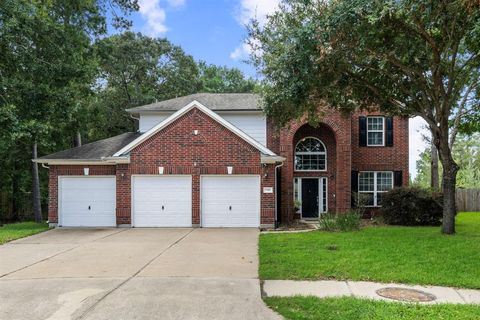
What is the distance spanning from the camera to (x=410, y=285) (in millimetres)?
7082

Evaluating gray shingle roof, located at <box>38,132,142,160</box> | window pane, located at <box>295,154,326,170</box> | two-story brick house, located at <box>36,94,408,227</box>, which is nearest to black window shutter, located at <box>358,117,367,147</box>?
window pane, located at <box>295,154,326,170</box>

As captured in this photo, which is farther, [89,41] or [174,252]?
[89,41]

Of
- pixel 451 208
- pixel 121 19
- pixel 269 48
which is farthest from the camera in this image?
pixel 121 19

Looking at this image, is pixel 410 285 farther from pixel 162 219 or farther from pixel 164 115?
pixel 164 115

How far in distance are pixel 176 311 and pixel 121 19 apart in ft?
52.7

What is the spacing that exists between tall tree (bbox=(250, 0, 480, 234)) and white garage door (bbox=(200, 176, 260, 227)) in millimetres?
3360

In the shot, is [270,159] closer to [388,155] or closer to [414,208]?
[414,208]

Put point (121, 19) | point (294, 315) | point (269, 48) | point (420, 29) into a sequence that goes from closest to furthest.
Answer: point (294, 315), point (420, 29), point (269, 48), point (121, 19)

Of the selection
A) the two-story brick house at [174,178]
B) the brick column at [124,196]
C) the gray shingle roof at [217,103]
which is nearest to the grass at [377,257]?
the two-story brick house at [174,178]

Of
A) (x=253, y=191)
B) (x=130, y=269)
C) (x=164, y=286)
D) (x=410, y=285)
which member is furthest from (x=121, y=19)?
(x=410, y=285)

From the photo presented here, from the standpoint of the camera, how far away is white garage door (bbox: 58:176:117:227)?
54.2 ft

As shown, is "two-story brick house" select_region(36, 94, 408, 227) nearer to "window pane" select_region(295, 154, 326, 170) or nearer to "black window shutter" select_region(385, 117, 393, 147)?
"window pane" select_region(295, 154, 326, 170)

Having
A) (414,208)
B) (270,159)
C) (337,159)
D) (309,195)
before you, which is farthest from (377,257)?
(309,195)

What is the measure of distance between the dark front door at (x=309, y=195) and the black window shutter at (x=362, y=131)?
290cm
